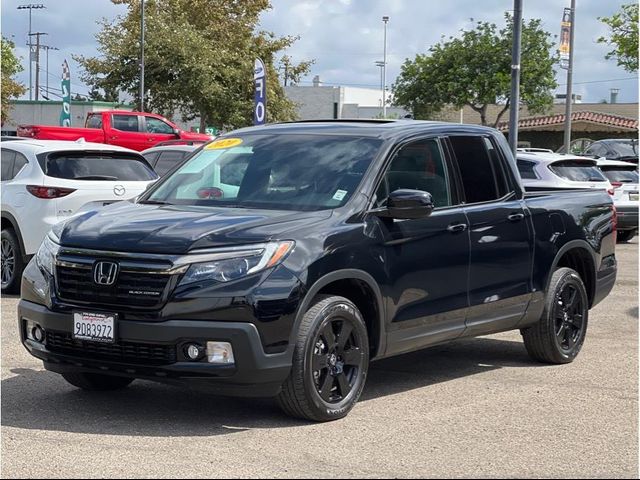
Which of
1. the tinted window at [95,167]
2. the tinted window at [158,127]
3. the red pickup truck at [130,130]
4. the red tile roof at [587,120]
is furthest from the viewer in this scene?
the red tile roof at [587,120]

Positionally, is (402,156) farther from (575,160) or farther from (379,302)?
(575,160)

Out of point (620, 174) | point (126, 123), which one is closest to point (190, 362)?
point (620, 174)

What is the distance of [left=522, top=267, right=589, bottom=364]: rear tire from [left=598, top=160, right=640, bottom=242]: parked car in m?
13.0

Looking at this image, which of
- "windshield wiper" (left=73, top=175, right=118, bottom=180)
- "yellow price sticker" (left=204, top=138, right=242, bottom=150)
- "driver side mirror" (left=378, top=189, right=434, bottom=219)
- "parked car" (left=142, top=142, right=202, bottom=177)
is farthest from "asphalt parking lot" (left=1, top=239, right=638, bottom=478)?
"parked car" (left=142, top=142, right=202, bottom=177)

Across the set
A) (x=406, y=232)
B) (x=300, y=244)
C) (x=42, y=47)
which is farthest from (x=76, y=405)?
(x=42, y=47)

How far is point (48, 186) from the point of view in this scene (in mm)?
12297

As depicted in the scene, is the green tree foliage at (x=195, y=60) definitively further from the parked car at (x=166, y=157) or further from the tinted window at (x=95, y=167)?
the tinted window at (x=95, y=167)

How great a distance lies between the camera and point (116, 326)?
21.1ft

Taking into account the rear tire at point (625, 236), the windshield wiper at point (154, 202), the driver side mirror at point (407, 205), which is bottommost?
the rear tire at point (625, 236)

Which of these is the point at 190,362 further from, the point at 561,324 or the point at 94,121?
the point at 94,121

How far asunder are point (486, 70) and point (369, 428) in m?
42.7

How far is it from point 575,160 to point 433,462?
50.2ft

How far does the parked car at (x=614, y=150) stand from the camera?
98.9 feet

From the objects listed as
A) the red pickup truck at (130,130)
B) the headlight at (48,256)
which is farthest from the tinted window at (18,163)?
the red pickup truck at (130,130)
